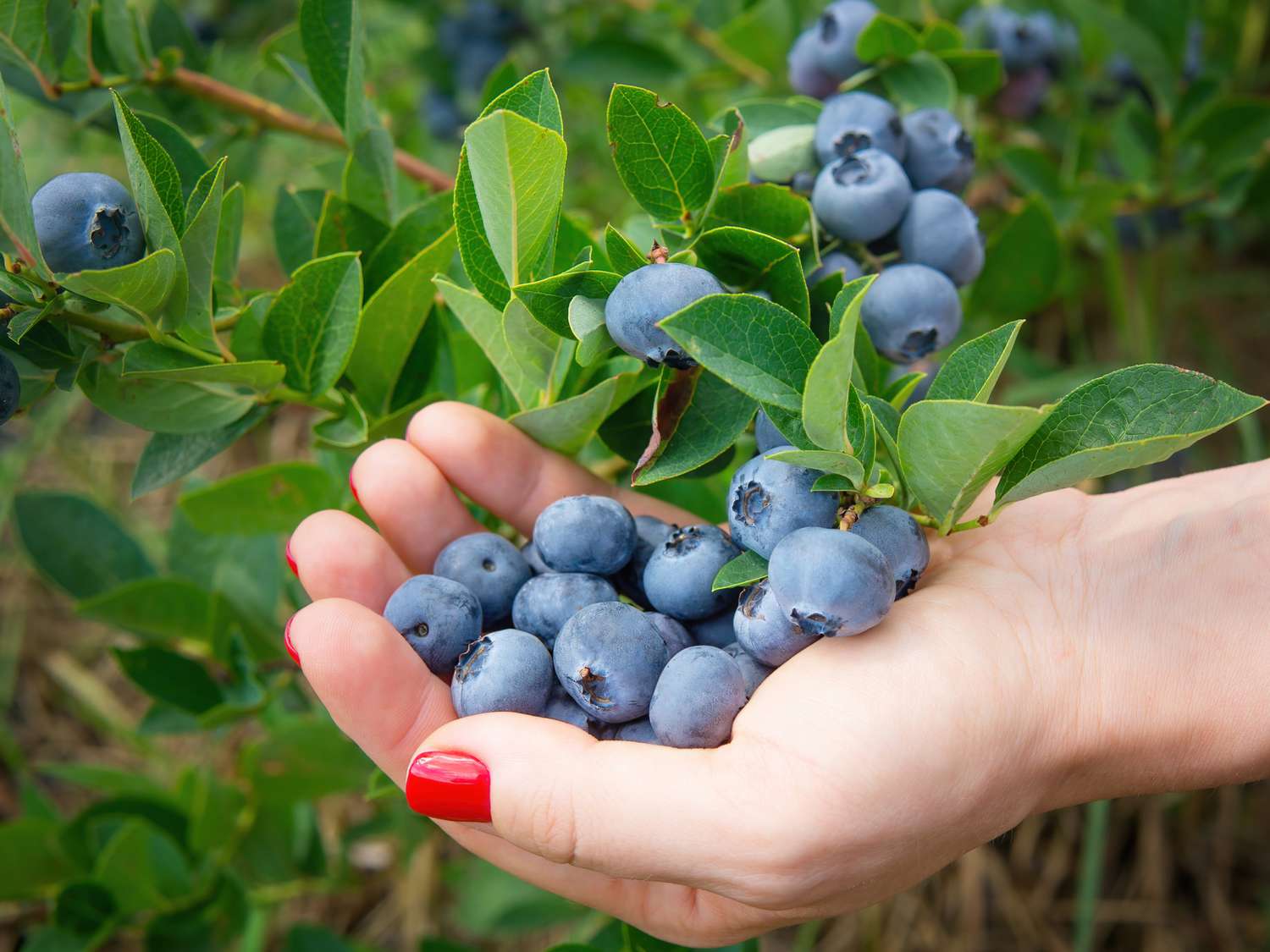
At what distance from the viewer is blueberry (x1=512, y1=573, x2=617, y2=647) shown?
102cm

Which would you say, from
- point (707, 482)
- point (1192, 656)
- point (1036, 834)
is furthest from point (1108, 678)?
point (1036, 834)

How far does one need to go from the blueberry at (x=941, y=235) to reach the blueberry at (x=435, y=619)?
64cm

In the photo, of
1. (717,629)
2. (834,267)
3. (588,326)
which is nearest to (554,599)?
(717,629)

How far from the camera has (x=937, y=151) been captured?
126 cm

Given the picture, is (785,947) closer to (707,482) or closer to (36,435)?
(707,482)

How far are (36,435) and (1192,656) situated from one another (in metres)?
2.71

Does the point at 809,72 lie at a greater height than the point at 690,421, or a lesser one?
greater

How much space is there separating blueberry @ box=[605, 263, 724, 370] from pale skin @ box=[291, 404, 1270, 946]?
31cm

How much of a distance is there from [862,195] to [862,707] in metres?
0.58

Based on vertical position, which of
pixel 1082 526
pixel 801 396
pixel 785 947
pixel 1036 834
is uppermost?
pixel 801 396

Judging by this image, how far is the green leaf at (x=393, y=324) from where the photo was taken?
112 cm

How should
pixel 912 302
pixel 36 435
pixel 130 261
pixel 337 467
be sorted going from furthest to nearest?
1. pixel 36 435
2. pixel 337 467
3. pixel 912 302
4. pixel 130 261

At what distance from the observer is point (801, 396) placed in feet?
2.95

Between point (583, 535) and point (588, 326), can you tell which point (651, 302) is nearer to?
point (588, 326)
